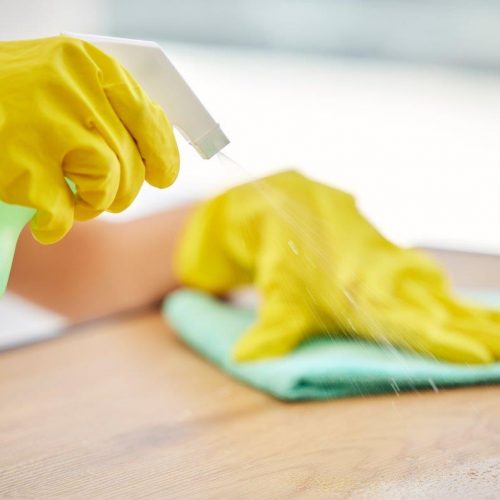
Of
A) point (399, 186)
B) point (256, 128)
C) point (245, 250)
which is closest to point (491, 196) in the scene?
point (399, 186)

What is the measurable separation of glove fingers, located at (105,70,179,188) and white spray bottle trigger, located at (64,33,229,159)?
3cm

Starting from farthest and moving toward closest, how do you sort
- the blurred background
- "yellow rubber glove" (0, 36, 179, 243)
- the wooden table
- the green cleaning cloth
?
1. the blurred background
2. the green cleaning cloth
3. the wooden table
4. "yellow rubber glove" (0, 36, 179, 243)

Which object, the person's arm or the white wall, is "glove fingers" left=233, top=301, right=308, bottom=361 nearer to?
the person's arm

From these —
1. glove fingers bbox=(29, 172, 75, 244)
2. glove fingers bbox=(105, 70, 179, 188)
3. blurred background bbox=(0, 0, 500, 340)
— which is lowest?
blurred background bbox=(0, 0, 500, 340)

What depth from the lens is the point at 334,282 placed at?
95cm

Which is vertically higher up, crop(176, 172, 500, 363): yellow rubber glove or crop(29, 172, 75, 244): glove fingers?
crop(29, 172, 75, 244): glove fingers

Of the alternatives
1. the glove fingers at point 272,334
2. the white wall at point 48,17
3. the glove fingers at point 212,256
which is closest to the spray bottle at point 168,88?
the glove fingers at point 272,334

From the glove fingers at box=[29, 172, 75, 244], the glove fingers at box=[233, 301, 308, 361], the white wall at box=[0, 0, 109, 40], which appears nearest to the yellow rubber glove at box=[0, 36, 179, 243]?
the glove fingers at box=[29, 172, 75, 244]

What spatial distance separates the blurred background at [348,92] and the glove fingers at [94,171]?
281 millimetres

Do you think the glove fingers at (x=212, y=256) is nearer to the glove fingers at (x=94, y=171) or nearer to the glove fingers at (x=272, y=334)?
the glove fingers at (x=272, y=334)

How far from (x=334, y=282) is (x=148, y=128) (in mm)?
406

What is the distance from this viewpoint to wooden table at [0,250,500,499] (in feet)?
2.08

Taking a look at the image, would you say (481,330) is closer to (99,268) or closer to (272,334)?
(272,334)

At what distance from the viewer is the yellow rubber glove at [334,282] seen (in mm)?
902
